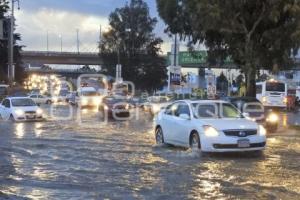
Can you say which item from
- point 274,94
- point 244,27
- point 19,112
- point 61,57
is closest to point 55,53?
point 61,57

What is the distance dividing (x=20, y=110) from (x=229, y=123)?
2095 centimetres

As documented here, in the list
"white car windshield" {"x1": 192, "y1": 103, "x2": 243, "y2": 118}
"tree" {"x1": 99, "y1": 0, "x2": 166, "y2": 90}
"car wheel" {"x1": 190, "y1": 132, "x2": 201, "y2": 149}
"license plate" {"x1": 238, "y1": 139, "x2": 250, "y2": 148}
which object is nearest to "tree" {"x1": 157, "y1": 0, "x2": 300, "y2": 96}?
"white car windshield" {"x1": 192, "y1": 103, "x2": 243, "y2": 118}

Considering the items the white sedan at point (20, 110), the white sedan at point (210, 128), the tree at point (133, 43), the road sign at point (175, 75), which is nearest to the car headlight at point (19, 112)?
the white sedan at point (20, 110)

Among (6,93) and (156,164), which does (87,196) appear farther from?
(6,93)

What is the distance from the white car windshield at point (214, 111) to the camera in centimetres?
1809

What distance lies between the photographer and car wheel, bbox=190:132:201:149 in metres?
17.3

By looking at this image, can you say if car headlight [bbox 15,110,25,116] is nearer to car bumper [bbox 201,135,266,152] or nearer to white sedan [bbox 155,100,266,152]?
white sedan [bbox 155,100,266,152]

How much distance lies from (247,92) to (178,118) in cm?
1528

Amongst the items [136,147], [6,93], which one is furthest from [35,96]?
[136,147]

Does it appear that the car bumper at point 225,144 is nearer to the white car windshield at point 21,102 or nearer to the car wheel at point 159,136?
the car wheel at point 159,136

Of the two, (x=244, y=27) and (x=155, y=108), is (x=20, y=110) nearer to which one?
(x=155, y=108)

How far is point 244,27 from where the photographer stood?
30.8 metres

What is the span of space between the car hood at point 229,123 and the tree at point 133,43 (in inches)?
3207

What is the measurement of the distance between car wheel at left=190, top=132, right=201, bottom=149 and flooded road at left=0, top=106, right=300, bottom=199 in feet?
0.71
